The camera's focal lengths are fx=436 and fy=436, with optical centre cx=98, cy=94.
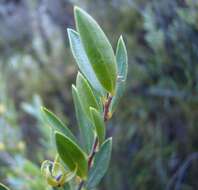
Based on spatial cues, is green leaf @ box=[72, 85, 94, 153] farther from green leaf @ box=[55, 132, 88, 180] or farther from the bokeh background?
the bokeh background

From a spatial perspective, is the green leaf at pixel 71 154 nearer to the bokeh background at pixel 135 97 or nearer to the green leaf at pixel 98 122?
the green leaf at pixel 98 122

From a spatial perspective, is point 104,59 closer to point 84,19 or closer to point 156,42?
point 84,19

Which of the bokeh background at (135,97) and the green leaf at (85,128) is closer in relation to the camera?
the green leaf at (85,128)

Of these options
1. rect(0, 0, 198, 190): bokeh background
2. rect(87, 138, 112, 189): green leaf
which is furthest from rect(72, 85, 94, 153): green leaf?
rect(0, 0, 198, 190): bokeh background

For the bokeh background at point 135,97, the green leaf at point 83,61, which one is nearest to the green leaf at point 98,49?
the green leaf at point 83,61

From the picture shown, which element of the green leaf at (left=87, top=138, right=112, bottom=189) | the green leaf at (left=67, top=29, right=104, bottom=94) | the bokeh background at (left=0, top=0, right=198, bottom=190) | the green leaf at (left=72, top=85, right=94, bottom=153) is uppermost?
the green leaf at (left=67, top=29, right=104, bottom=94)

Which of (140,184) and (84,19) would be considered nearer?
(84,19)

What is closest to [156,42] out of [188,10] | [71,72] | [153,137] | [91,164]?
[188,10]
